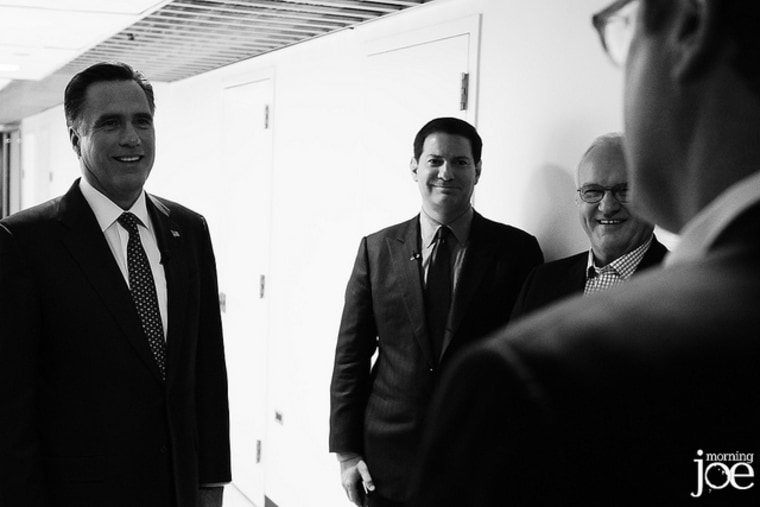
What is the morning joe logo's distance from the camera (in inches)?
17.6

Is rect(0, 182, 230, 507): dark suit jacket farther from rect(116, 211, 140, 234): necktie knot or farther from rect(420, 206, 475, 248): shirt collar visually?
rect(420, 206, 475, 248): shirt collar

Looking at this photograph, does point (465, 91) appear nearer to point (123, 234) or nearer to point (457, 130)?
point (457, 130)

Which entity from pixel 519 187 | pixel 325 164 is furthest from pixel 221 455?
pixel 325 164

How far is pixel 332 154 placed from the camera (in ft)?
14.2

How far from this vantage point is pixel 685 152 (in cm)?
55

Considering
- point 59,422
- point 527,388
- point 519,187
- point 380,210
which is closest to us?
point 527,388

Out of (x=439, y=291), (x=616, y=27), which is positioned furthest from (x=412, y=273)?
(x=616, y=27)

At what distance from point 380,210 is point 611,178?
1.50 m

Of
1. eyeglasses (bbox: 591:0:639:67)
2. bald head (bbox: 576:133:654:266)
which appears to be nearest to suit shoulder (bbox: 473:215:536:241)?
bald head (bbox: 576:133:654:266)

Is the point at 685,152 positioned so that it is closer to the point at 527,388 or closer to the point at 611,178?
the point at 527,388

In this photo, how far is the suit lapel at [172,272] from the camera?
242 cm

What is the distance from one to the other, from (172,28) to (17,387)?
2483mm

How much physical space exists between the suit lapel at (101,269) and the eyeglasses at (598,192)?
4.33 ft

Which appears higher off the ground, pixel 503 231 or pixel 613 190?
pixel 613 190
